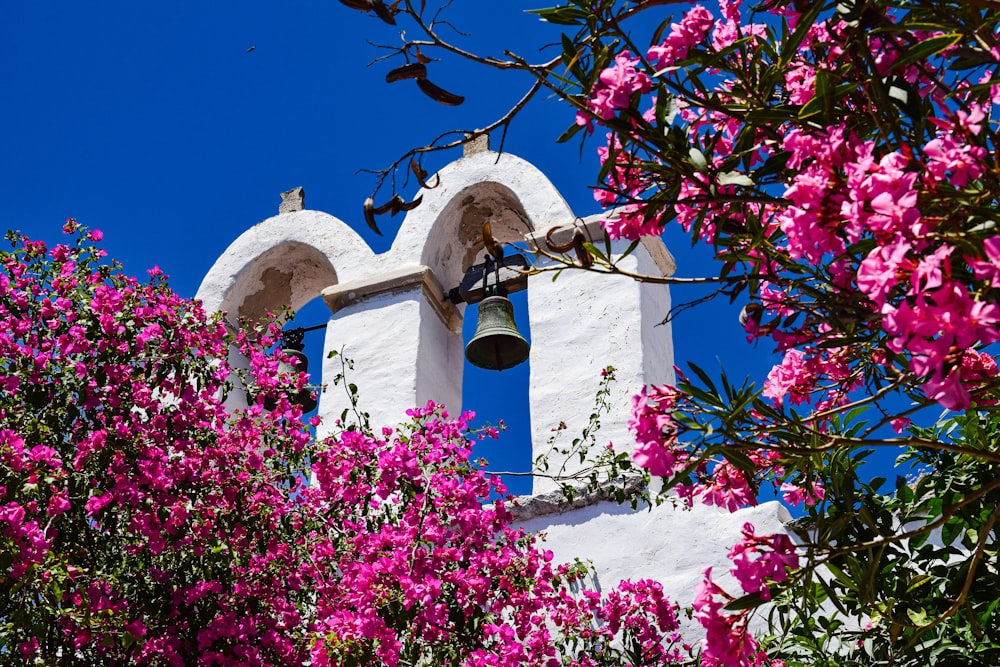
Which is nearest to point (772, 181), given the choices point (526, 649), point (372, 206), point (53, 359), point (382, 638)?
point (372, 206)

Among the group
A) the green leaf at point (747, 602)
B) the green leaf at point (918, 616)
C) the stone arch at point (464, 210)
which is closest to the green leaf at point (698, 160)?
the green leaf at point (747, 602)

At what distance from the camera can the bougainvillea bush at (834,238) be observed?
1556mm

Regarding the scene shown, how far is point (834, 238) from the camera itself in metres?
1.73

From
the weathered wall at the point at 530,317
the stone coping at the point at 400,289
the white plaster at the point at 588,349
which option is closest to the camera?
the weathered wall at the point at 530,317

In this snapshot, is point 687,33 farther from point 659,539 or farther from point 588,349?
point 588,349

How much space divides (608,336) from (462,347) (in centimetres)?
121

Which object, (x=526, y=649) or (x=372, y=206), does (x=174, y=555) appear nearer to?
(x=526, y=649)

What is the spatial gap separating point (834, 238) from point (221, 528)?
261cm

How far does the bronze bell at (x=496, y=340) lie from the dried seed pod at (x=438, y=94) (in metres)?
2.63

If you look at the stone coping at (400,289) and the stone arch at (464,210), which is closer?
the stone coping at (400,289)

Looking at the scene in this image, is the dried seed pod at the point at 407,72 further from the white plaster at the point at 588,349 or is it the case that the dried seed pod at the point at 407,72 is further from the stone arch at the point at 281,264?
the stone arch at the point at 281,264

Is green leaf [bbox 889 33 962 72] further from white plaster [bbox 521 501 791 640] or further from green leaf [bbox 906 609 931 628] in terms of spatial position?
white plaster [bbox 521 501 791 640]

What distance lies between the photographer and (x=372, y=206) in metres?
2.30

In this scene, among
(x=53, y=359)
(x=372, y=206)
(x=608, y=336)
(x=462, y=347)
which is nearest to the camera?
(x=372, y=206)
